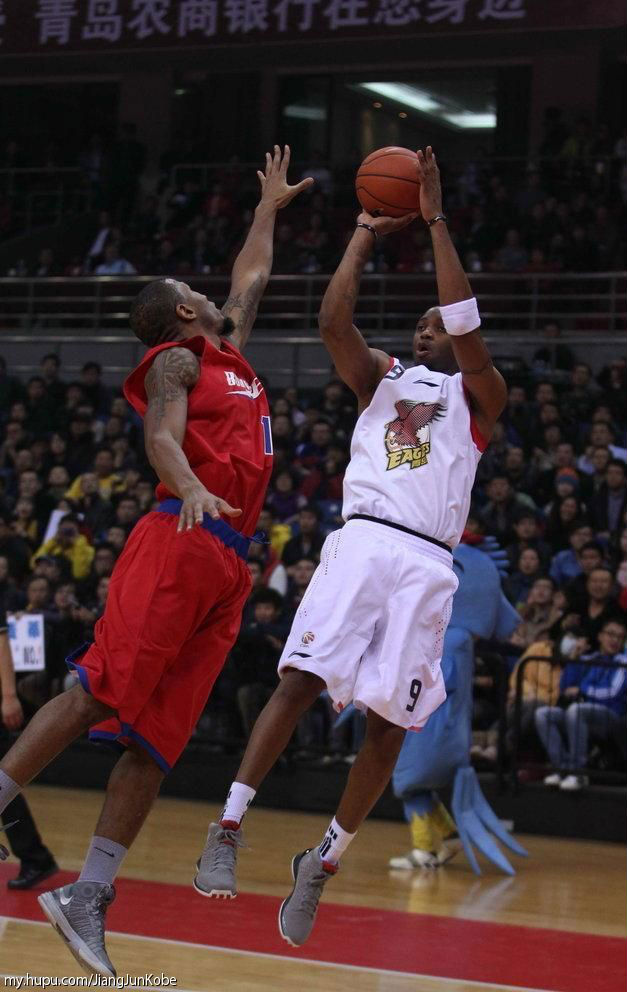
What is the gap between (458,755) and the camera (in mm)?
9703

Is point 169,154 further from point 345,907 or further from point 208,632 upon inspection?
point 208,632

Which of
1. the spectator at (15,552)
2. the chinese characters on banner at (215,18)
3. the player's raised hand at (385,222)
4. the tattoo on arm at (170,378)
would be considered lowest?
the spectator at (15,552)

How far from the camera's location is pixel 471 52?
13.7 meters

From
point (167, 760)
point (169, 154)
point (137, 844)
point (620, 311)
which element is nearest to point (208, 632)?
point (167, 760)

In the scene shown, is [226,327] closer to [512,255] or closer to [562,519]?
[562,519]

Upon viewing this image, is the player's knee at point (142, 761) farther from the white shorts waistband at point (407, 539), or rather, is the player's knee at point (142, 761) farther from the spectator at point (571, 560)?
the spectator at point (571, 560)

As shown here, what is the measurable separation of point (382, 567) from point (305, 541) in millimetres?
7500

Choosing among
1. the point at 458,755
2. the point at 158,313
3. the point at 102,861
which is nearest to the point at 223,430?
the point at 158,313

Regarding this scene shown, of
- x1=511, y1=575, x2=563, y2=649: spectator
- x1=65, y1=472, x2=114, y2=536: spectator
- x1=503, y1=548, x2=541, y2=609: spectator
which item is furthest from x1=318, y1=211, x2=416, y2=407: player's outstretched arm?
x1=65, y1=472, x2=114, y2=536: spectator

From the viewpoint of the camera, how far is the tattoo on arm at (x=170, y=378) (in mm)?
5246

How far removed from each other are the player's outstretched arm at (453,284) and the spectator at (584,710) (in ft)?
18.0

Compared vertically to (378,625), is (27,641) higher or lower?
lower

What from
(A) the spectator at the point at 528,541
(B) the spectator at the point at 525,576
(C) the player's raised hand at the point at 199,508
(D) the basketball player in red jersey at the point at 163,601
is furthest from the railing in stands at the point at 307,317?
(C) the player's raised hand at the point at 199,508

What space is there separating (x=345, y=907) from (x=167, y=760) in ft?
10.5
